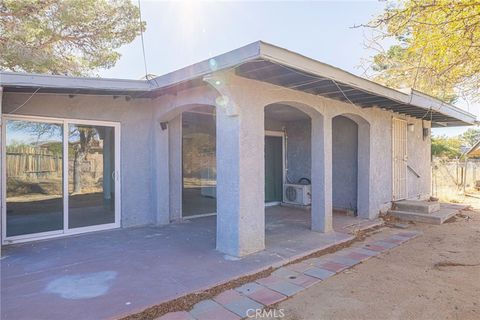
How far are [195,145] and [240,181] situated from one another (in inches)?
155

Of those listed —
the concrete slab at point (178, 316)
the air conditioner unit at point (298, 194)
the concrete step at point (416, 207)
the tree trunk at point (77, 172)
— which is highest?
the tree trunk at point (77, 172)

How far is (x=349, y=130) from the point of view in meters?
8.74

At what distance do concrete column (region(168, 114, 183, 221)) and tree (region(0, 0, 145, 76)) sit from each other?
3.37 m

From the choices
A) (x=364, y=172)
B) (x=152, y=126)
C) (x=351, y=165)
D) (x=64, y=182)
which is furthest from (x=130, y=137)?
(x=351, y=165)

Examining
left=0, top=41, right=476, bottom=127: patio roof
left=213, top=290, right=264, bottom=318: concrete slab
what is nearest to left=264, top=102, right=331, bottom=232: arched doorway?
left=0, top=41, right=476, bottom=127: patio roof

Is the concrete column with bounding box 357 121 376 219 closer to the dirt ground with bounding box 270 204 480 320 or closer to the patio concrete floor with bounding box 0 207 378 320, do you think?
the patio concrete floor with bounding box 0 207 378 320

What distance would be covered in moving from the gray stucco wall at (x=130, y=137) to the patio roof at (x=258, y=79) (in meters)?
0.46

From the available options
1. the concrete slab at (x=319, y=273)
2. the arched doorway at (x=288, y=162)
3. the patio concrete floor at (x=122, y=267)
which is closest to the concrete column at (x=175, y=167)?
the patio concrete floor at (x=122, y=267)

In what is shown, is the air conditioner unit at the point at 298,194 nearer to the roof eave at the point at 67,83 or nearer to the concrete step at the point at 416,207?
the concrete step at the point at 416,207

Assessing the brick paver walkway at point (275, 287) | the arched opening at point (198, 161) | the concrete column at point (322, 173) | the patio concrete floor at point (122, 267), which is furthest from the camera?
the arched opening at point (198, 161)

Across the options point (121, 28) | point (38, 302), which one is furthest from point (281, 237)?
point (121, 28)

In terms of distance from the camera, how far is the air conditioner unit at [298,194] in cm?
958

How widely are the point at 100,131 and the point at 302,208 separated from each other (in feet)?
21.2

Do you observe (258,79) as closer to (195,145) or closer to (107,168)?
(195,145)
